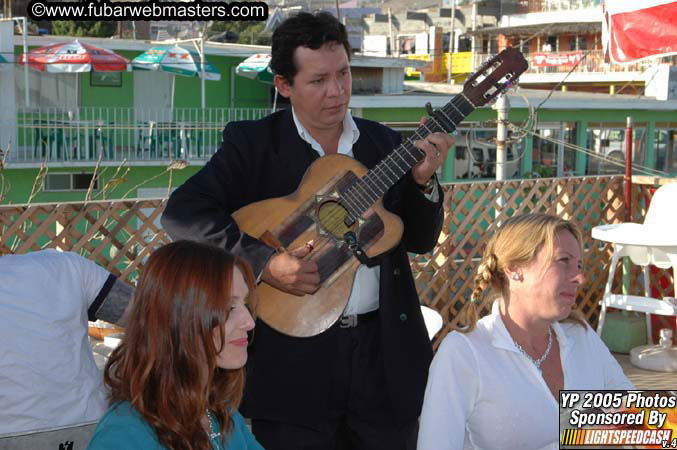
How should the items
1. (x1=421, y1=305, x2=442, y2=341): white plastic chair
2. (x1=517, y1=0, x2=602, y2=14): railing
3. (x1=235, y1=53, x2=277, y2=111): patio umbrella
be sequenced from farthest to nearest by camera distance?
(x1=517, y1=0, x2=602, y2=14): railing < (x1=235, y1=53, x2=277, y2=111): patio umbrella < (x1=421, y1=305, x2=442, y2=341): white plastic chair

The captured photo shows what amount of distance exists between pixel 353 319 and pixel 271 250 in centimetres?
26

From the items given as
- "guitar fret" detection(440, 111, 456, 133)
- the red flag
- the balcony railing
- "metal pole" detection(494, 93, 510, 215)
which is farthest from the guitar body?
the balcony railing

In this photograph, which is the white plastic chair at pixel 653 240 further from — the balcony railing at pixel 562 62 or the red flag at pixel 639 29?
the balcony railing at pixel 562 62

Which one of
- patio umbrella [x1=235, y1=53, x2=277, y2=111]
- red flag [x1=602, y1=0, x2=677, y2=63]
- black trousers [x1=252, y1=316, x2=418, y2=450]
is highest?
patio umbrella [x1=235, y1=53, x2=277, y2=111]

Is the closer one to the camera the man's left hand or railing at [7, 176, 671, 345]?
the man's left hand

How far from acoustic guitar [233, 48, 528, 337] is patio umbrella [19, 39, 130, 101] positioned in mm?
13365

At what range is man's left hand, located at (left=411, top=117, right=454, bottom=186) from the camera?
2.02 m

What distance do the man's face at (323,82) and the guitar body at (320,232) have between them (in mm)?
116

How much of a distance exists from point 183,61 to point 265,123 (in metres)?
14.3

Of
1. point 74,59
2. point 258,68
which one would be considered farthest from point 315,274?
point 258,68

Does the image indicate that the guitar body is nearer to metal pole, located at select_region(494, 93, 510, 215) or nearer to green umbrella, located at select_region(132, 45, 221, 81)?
metal pole, located at select_region(494, 93, 510, 215)

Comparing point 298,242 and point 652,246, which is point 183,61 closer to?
point 652,246

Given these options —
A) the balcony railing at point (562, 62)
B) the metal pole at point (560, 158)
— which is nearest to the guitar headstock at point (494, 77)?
the metal pole at point (560, 158)

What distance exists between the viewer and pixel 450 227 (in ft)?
19.2
